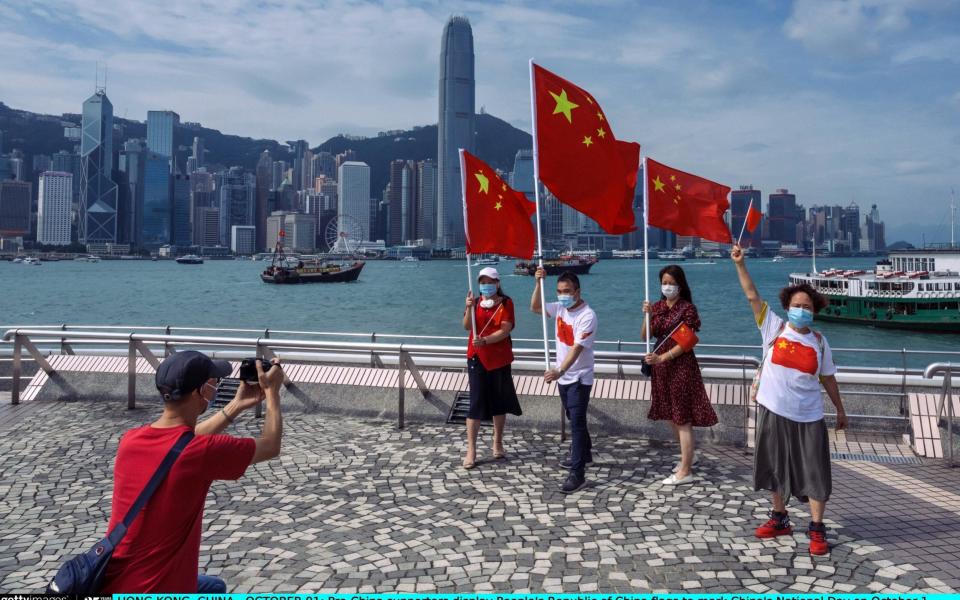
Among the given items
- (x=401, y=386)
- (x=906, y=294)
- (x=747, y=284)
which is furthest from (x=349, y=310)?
(x=747, y=284)

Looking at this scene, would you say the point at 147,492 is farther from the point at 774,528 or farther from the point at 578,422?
the point at 578,422

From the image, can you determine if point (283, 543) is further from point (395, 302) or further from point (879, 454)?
point (395, 302)

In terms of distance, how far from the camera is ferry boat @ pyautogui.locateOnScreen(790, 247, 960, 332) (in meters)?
53.3

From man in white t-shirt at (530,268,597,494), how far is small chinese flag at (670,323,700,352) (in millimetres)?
741

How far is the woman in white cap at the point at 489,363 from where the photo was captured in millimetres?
7090

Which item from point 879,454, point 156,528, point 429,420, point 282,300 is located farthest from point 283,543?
point 282,300

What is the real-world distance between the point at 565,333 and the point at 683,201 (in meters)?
1.99

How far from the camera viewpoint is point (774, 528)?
519cm

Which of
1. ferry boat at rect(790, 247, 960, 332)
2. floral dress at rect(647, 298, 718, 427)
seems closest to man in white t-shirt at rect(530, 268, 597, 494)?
floral dress at rect(647, 298, 718, 427)

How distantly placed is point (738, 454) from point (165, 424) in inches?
244

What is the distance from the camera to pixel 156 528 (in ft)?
8.80

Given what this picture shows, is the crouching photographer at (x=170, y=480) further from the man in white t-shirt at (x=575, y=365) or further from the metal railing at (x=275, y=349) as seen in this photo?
the metal railing at (x=275, y=349)

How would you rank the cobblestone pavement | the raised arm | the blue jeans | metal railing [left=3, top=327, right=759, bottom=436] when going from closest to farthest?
the blue jeans → the cobblestone pavement → the raised arm → metal railing [left=3, top=327, right=759, bottom=436]

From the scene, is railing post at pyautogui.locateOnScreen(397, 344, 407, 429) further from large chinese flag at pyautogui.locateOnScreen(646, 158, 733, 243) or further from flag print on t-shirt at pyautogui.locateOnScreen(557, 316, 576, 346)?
large chinese flag at pyautogui.locateOnScreen(646, 158, 733, 243)
